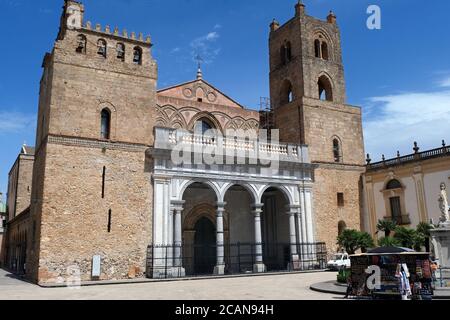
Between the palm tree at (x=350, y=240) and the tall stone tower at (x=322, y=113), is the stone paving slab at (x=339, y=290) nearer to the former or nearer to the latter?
the palm tree at (x=350, y=240)

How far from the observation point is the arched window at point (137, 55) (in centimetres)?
2422

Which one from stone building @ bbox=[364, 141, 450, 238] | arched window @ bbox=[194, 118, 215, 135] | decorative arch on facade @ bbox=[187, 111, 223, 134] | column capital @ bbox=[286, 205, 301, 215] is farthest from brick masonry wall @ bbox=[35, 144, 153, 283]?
stone building @ bbox=[364, 141, 450, 238]

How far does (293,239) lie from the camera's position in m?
25.8

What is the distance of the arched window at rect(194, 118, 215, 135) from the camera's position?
28.4 metres

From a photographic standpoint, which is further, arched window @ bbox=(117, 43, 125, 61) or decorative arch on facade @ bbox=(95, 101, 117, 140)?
arched window @ bbox=(117, 43, 125, 61)

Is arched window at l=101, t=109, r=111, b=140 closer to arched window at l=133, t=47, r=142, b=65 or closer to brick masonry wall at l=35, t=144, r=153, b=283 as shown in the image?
brick masonry wall at l=35, t=144, r=153, b=283

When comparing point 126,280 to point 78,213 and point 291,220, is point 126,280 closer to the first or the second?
point 78,213

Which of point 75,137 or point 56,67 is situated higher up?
point 56,67

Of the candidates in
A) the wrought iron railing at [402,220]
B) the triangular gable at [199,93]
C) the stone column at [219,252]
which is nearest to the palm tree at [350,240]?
the wrought iron railing at [402,220]

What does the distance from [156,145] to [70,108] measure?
4.65 m

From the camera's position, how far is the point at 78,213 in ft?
66.7

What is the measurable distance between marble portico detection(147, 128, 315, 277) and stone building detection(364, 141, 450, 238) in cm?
500
